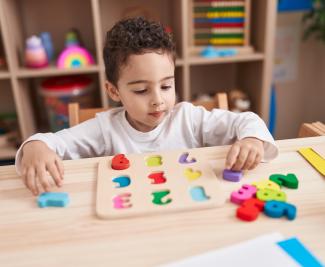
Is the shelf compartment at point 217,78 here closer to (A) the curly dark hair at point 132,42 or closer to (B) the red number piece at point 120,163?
(A) the curly dark hair at point 132,42

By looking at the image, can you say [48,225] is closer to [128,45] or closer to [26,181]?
[26,181]

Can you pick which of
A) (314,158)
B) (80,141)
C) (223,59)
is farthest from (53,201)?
(223,59)

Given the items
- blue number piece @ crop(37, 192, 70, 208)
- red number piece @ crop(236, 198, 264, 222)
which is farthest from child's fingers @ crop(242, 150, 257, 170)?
blue number piece @ crop(37, 192, 70, 208)

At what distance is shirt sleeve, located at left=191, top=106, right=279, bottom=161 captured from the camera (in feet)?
2.33

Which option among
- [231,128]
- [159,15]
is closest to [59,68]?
[159,15]

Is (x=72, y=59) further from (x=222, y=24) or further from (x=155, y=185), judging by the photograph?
(x=155, y=185)

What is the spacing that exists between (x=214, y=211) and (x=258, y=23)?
1372 mm

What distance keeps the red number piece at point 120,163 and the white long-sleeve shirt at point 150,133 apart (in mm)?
222

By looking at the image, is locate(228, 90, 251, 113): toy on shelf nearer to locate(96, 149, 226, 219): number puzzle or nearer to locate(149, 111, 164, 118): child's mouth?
locate(149, 111, 164, 118): child's mouth

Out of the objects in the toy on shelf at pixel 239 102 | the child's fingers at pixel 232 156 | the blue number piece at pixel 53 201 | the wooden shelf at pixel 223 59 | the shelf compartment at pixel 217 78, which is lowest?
the toy on shelf at pixel 239 102

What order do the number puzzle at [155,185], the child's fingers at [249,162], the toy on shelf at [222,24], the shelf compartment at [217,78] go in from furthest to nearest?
the shelf compartment at [217,78] → the toy on shelf at [222,24] → the child's fingers at [249,162] → the number puzzle at [155,185]

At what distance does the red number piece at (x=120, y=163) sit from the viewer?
2.15ft

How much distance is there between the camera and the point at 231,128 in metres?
0.88

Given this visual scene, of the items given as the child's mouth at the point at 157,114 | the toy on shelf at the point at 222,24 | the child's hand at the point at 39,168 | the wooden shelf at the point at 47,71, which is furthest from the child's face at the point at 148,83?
the toy on shelf at the point at 222,24
